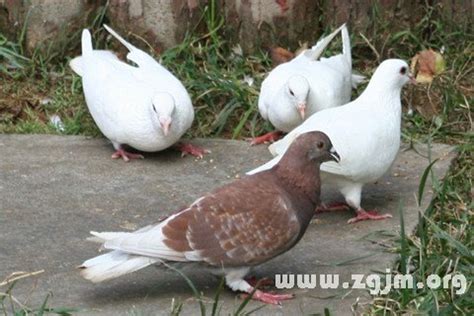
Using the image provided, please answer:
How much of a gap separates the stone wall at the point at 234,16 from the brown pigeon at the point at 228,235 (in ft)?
8.25

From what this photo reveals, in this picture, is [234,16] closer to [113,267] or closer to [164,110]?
[164,110]

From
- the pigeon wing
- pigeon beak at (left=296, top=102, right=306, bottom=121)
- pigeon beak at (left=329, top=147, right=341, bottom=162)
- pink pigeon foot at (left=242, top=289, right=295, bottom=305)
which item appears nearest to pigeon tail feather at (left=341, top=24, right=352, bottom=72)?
pigeon beak at (left=296, top=102, right=306, bottom=121)

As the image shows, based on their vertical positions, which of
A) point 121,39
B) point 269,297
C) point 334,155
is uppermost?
point 334,155

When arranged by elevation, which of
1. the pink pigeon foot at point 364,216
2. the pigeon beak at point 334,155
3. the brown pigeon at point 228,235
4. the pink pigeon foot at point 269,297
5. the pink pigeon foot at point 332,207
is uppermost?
the pigeon beak at point 334,155

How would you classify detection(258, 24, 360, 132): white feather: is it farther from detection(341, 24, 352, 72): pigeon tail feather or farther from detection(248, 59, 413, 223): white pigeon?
detection(248, 59, 413, 223): white pigeon

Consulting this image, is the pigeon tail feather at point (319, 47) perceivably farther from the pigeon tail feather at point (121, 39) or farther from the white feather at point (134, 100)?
the pigeon tail feather at point (121, 39)

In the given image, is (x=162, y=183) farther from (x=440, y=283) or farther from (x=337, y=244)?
(x=440, y=283)

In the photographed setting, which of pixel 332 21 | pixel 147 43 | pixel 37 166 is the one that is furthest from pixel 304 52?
pixel 37 166

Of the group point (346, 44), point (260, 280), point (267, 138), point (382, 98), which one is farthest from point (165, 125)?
point (260, 280)

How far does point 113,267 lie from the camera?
5012mm

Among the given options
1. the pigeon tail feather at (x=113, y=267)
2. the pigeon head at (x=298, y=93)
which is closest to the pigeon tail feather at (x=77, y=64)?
the pigeon head at (x=298, y=93)

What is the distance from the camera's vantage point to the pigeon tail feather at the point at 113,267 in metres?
5.00

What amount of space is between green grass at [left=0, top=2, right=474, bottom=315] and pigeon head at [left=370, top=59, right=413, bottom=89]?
58 cm

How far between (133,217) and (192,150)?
0.94m
